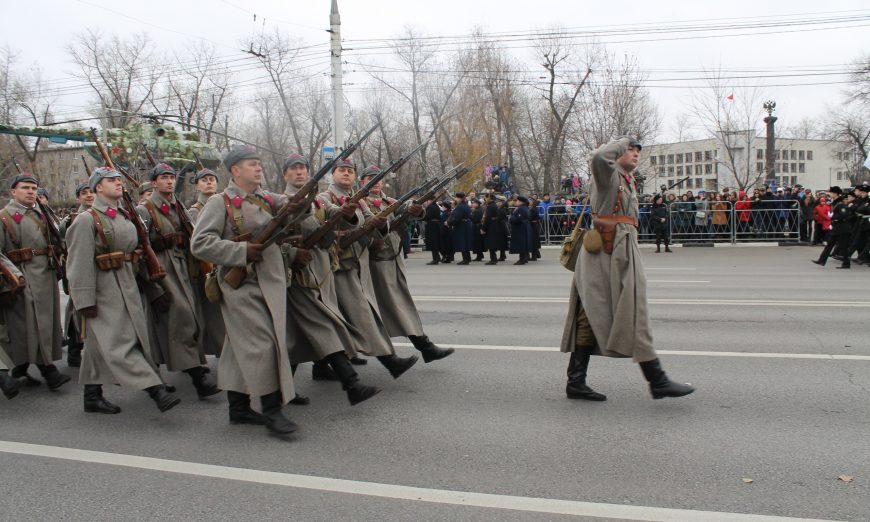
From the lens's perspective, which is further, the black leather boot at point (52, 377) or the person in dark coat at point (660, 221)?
the person in dark coat at point (660, 221)

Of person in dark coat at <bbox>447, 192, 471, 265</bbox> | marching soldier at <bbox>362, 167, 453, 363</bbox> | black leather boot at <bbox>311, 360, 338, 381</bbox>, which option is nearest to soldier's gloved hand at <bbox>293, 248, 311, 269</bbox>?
marching soldier at <bbox>362, 167, 453, 363</bbox>

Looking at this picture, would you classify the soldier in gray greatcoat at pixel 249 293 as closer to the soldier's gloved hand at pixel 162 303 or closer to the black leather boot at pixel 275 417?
the black leather boot at pixel 275 417

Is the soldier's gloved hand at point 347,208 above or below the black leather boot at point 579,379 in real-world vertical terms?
above

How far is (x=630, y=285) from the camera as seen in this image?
5.28 meters

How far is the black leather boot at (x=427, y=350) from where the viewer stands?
21.8ft

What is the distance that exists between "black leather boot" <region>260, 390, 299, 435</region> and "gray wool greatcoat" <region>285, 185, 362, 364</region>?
0.47 metres

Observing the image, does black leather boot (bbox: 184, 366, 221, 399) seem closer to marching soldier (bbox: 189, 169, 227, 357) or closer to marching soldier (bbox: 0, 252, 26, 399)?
marching soldier (bbox: 189, 169, 227, 357)

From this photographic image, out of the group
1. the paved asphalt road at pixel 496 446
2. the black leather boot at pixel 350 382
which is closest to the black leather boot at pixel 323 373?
the paved asphalt road at pixel 496 446

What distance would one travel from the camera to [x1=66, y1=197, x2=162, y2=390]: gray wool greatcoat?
17.7 ft

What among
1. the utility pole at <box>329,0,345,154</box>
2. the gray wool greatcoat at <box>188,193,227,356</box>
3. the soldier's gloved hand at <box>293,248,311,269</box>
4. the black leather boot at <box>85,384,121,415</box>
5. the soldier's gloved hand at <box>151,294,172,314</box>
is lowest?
the black leather boot at <box>85,384,121,415</box>

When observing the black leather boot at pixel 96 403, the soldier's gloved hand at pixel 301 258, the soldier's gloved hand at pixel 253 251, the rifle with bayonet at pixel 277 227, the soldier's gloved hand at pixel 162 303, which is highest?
the rifle with bayonet at pixel 277 227

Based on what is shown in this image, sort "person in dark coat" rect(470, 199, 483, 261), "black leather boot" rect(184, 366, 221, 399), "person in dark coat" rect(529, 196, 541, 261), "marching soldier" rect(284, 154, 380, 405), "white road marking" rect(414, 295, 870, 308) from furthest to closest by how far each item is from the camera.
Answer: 1. "person in dark coat" rect(470, 199, 483, 261)
2. "person in dark coat" rect(529, 196, 541, 261)
3. "white road marking" rect(414, 295, 870, 308)
4. "black leather boot" rect(184, 366, 221, 399)
5. "marching soldier" rect(284, 154, 380, 405)

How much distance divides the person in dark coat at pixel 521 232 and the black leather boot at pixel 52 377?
13.0 m

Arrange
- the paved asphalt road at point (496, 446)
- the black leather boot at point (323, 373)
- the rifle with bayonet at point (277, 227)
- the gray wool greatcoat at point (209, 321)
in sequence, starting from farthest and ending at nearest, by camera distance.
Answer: the black leather boot at point (323, 373) < the gray wool greatcoat at point (209, 321) < the rifle with bayonet at point (277, 227) < the paved asphalt road at point (496, 446)
